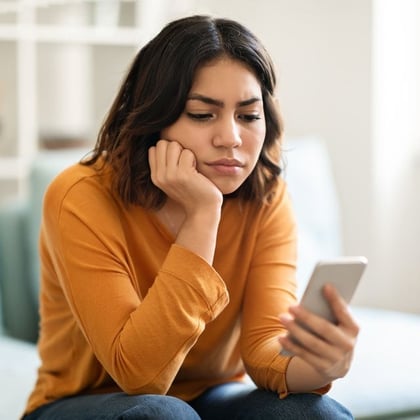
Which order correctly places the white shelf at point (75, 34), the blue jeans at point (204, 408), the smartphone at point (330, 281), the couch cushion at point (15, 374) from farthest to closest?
the white shelf at point (75, 34)
the couch cushion at point (15, 374)
the blue jeans at point (204, 408)
the smartphone at point (330, 281)

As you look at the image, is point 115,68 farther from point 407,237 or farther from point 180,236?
point 180,236

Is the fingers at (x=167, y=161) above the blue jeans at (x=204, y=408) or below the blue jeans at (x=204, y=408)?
above

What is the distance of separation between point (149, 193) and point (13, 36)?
61.0 inches

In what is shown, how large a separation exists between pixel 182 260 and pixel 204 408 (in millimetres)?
303

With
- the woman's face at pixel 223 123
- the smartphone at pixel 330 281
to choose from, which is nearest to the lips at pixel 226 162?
the woman's face at pixel 223 123

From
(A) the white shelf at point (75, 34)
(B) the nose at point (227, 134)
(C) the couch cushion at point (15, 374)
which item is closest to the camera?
(B) the nose at point (227, 134)

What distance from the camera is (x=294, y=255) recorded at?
1.68 metres

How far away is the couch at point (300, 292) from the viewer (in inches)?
73.1

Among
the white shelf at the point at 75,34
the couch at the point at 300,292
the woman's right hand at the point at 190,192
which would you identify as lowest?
the couch at the point at 300,292

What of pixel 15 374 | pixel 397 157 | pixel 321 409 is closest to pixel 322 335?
pixel 321 409

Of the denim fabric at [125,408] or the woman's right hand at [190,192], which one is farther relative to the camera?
the woman's right hand at [190,192]

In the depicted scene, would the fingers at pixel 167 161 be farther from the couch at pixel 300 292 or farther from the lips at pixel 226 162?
the couch at pixel 300 292

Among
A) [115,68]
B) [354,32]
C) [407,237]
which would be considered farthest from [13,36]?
[407,237]

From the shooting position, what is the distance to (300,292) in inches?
88.2
